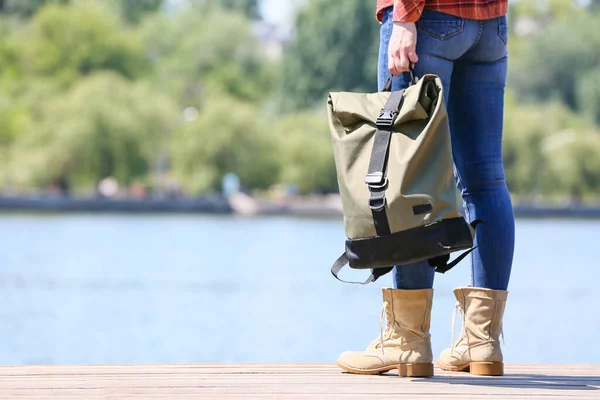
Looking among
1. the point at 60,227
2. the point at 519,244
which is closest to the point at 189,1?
the point at 60,227

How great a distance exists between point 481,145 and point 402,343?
45cm

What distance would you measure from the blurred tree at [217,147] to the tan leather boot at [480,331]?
29828 mm

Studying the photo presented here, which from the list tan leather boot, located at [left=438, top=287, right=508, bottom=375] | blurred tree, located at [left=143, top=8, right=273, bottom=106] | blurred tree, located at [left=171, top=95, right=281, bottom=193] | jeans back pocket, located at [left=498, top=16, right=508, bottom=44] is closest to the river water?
tan leather boot, located at [left=438, top=287, right=508, bottom=375]

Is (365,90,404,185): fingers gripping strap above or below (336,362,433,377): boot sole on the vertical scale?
above

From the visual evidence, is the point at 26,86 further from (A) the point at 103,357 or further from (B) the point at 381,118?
(B) the point at 381,118

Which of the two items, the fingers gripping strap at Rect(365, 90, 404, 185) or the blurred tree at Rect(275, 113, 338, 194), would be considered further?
the blurred tree at Rect(275, 113, 338, 194)

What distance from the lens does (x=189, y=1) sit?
57188 millimetres

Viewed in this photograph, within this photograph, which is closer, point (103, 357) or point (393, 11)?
point (393, 11)

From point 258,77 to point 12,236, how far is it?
25093 millimetres

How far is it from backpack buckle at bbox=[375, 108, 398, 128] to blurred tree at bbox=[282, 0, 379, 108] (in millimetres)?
44468

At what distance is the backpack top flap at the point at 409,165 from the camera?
224 centimetres

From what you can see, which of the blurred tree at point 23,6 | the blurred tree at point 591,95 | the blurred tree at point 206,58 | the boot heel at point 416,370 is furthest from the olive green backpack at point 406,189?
the blurred tree at point 23,6

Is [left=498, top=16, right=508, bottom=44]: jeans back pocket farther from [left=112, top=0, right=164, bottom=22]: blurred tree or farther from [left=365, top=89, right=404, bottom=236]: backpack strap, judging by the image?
[left=112, top=0, right=164, bottom=22]: blurred tree

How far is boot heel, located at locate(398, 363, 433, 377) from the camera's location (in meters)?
2.39
